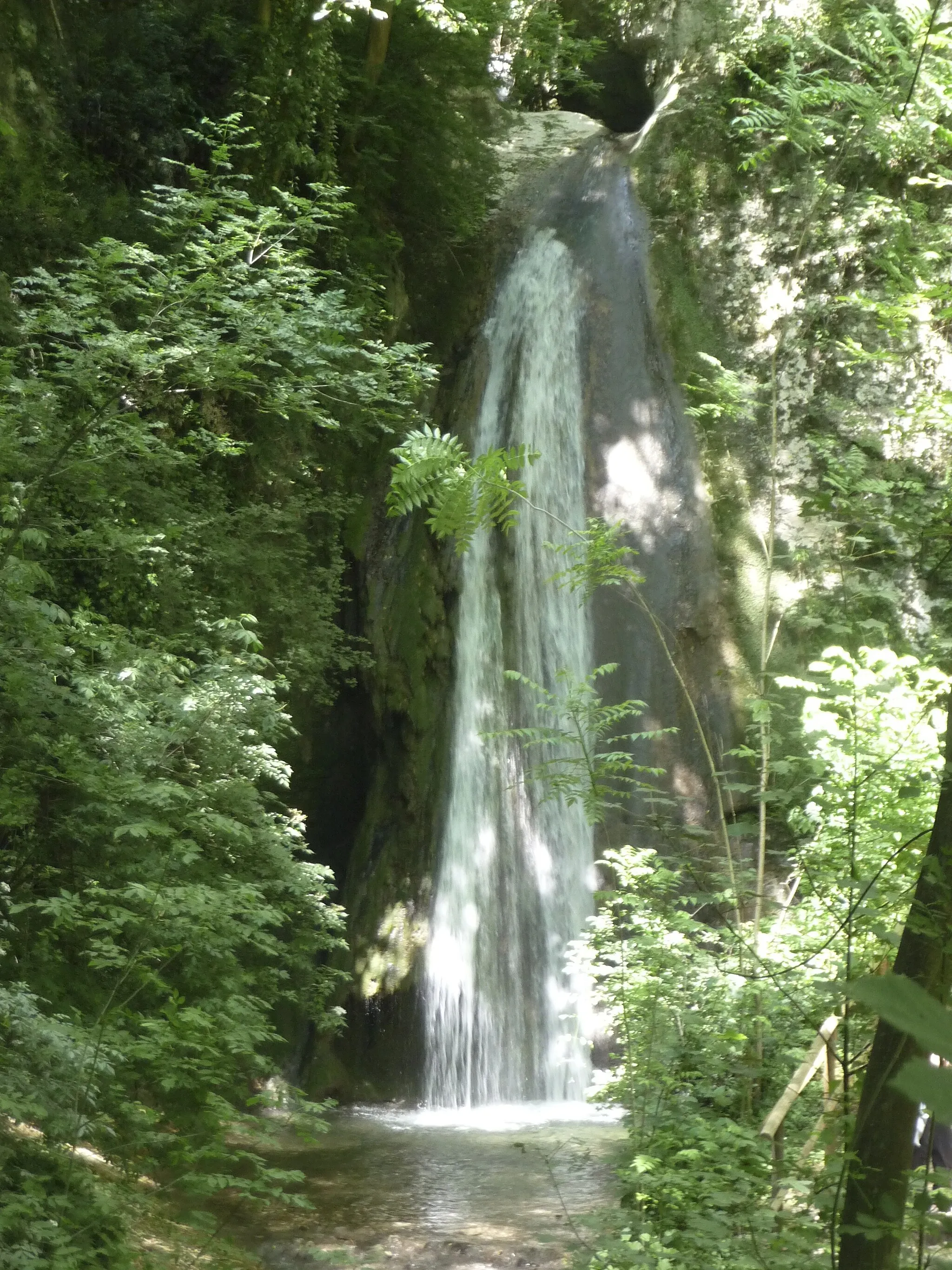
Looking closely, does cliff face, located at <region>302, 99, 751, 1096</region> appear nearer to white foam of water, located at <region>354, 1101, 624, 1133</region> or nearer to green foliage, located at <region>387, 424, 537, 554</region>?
white foam of water, located at <region>354, 1101, 624, 1133</region>

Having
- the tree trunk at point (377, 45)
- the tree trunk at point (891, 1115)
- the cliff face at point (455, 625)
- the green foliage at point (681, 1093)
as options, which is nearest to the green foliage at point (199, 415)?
the cliff face at point (455, 625)

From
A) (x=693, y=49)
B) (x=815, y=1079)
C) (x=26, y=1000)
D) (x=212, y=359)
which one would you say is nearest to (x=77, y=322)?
(x=212, y=359)

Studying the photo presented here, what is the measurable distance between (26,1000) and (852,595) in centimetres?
752

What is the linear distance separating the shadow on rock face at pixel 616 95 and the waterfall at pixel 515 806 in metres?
4.57

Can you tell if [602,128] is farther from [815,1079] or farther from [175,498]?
[815,1079]

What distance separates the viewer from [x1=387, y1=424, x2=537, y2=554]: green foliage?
3.54m

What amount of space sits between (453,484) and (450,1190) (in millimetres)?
4779

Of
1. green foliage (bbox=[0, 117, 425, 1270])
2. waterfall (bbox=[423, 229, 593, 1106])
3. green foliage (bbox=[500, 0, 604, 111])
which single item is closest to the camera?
green foliage (bbox=[0, 117, 425, 1270])

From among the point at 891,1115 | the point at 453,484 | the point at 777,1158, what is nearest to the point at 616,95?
the point at 453,484

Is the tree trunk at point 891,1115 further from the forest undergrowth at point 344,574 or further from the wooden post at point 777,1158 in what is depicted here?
the wooden post at point 777,1158

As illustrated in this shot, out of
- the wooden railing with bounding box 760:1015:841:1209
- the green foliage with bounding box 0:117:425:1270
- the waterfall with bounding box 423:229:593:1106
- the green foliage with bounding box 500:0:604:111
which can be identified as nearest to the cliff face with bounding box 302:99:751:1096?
the waterfall with bounding box 423:229:593:1106

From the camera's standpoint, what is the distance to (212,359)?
5.02 metres

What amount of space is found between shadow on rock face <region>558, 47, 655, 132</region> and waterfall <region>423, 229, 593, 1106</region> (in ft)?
15.0

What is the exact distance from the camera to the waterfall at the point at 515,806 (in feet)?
30.0
